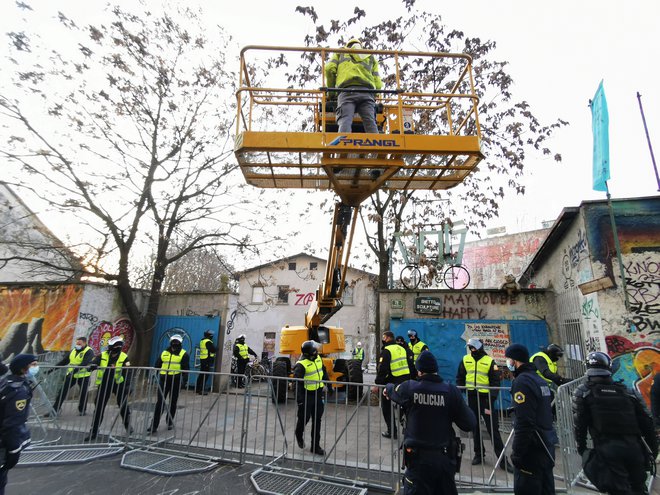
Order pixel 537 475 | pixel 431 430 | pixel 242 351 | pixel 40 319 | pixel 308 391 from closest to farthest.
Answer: pixel 431 430 < pixel 537 475 < pixel 308 391 < pixel 40 319 < pixel 242 351

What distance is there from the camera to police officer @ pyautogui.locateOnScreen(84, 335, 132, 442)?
6.73 meters

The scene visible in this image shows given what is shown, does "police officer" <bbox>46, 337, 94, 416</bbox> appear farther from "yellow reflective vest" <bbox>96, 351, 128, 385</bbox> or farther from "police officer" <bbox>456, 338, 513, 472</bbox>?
"police officer" <bbox>456, 338, 513, 472</bbox>

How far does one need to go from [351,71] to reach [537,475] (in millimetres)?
5794

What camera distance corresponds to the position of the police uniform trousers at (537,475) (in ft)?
12.1

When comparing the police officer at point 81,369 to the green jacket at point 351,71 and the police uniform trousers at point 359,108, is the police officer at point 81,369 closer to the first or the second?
the police uniform trousers at point 359,108

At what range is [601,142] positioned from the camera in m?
7.39

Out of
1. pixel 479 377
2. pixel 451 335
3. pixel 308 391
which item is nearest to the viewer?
pixel 479 377

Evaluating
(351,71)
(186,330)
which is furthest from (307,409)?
(186,330)

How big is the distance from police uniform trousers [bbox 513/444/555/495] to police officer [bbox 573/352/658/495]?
45 cm

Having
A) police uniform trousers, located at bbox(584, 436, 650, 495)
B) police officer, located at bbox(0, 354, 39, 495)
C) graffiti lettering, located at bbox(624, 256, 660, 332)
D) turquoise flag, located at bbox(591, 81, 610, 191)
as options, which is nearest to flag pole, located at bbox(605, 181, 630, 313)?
graffiti lettering, located at bbox(624, 256, 660, 332)

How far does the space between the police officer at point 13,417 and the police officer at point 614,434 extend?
6415 mm

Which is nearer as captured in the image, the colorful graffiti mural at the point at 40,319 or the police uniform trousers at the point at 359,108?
the police uniform trousers at the point at 359,108

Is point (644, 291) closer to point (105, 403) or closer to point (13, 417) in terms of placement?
point (13, 417)

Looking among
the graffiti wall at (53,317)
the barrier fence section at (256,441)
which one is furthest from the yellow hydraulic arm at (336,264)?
the graffiti wall at (53,317)
